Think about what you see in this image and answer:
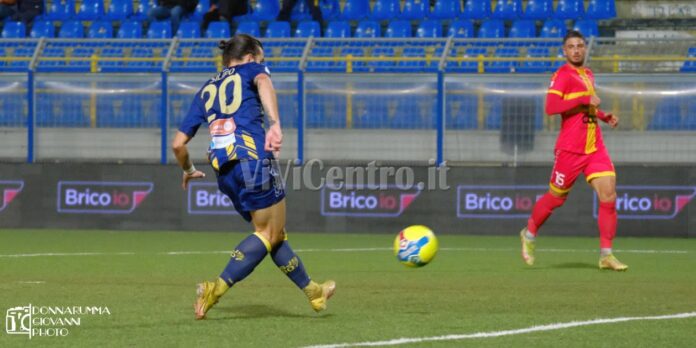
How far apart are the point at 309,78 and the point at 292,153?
110 cm

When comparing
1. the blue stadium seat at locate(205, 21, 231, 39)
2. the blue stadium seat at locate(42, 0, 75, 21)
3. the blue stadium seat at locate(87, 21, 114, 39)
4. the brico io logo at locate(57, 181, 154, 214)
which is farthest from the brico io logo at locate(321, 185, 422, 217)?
the blue stadium seat at locate(42, 0, 75, 21)

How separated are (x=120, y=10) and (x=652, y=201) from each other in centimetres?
1273

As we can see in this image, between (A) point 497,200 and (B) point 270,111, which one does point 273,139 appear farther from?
(A) point 497,200

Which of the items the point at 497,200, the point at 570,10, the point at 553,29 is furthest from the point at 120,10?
the point at 497,200

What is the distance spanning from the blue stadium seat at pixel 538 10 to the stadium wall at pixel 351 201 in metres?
6.66

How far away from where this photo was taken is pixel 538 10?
23.3 metres

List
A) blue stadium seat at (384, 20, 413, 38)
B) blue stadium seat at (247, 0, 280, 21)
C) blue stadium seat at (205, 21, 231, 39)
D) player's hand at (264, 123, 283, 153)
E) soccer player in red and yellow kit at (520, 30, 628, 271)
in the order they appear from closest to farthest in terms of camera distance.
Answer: player's hand at (264, 123, 283, 153), soccer player in red and yellow kit at (520, 30, 628, 271), blue stadium seat at (384, 20, 413, 38), blue stadium seat at (205, 21, 231, 39), blue stadium seat at (247, 0, 280, 21)

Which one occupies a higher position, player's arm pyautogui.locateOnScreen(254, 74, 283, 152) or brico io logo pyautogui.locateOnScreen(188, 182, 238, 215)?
player's arm pyautogui.locateOnScreen(254, 74, 283, 152)

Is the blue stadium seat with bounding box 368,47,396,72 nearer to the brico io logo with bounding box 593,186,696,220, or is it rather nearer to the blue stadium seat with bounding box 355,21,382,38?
the brico io logo with bounding box 593,186,696,220

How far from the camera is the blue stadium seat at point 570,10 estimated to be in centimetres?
2314

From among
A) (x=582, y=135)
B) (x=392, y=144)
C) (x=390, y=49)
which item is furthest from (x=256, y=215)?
(x=390, y=49)

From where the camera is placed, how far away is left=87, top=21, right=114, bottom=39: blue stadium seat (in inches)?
958

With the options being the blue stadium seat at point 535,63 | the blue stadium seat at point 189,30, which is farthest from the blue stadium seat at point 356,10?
the blue stadium seat at point 535,63

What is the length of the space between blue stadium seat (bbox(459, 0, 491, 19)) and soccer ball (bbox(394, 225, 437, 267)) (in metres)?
14.2
